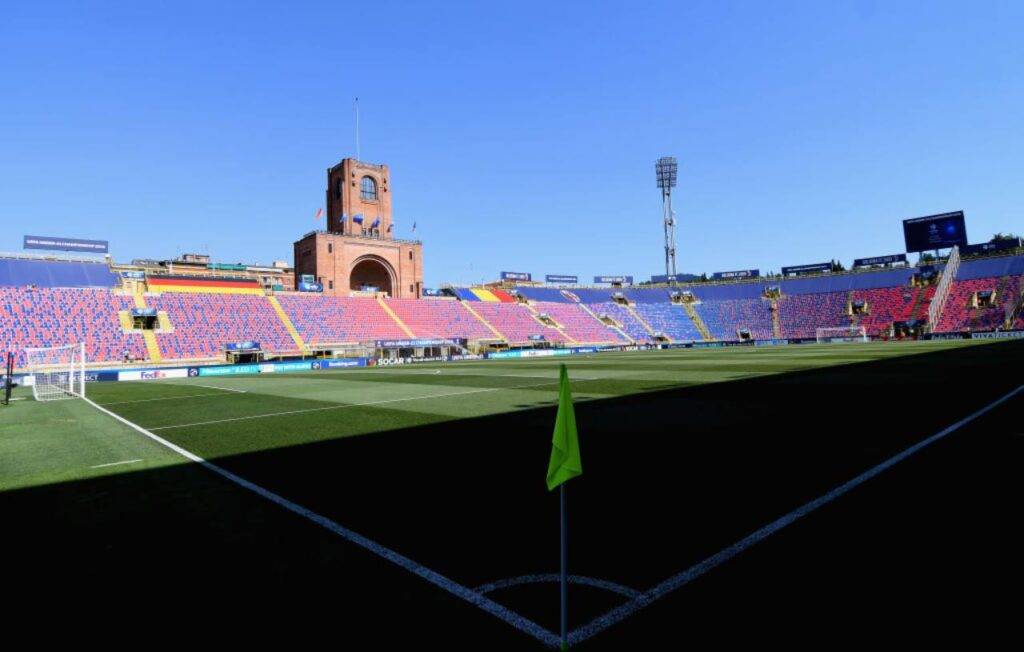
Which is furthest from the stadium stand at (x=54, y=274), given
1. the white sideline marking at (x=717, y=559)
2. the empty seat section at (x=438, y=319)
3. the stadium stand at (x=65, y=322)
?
the white sideline marking at (x=717, y=559)

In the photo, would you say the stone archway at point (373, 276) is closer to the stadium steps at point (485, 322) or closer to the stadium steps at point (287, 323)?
the stadium steps at point (485, 322)

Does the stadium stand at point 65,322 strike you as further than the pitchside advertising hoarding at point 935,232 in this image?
No

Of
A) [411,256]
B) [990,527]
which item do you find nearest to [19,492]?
[990,527]

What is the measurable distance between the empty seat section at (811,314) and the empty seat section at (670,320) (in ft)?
44.7

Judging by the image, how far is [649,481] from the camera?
660 cm

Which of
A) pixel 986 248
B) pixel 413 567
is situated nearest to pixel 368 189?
pixel 413 567

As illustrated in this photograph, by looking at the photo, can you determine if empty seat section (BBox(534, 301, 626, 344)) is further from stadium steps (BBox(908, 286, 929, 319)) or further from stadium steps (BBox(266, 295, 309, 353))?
stadium steps (BBox(908, 286, 929, 319))

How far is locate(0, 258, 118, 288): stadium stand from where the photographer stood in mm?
52500

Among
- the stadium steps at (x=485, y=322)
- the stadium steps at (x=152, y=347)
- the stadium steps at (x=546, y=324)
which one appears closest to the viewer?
the stadium steps at (x=152, y=347)

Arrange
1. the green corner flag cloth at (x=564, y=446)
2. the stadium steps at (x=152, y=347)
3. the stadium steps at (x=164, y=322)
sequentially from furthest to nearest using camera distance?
the stadium steps at (x=164, y=322), the stadium steps at (x=152, y=347), the green corner flag cloth at (x=564, y=446)

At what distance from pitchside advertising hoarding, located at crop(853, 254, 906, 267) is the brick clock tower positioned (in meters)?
76.2

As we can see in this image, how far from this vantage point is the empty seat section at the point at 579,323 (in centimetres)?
7956

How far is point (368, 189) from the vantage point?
80688 millimetres

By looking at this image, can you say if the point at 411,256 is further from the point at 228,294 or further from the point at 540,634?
the point at 540,634
